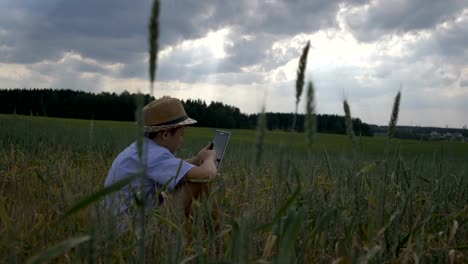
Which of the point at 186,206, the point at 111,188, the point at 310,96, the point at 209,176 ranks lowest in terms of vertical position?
the point at 186,206

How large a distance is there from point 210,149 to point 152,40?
2638 millimetres

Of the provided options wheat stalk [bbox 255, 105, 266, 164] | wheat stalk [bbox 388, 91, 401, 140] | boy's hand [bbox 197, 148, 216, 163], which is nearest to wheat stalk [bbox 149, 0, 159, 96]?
wheat stalk [bbox 255, 105, 266, 164]

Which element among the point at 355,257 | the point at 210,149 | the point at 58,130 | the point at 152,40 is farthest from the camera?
the point at 58,130

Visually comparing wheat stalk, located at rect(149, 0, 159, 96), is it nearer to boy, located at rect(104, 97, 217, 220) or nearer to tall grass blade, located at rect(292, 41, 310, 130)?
tall grass blade, located at rect(292, 41, 310, 130)

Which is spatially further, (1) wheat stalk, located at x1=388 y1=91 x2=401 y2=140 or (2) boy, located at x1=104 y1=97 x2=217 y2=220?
(2) boy, located at x1=104 y1=97 x2=217 y2=220

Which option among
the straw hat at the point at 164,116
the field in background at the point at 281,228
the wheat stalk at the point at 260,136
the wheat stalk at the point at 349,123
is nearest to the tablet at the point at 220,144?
the straw hat at the point at 164,116

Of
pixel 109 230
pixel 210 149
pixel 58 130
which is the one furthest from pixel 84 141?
pixel 109 230

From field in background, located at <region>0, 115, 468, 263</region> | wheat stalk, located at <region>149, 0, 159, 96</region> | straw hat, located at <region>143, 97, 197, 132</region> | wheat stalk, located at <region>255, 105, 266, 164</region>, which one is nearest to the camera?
wheat stalk, located at <region>149, 0, 159, 96</region>

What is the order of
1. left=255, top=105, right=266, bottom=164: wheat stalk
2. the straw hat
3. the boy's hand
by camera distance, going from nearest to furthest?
left=255, top=105, right=266, bottom=164: wheat stalk < the boy's hand < the straw hat

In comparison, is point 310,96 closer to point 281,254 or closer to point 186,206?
point 281,254

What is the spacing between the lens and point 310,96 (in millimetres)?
869

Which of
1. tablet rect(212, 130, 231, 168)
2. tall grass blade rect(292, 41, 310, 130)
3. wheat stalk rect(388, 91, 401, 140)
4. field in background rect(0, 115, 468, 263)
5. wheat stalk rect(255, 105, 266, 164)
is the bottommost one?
field in background rect(0, 115, 468, 263)

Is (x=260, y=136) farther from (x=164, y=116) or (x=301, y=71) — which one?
(x=164, y=116)

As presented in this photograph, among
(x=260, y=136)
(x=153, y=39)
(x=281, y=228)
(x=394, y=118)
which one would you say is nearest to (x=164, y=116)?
(x=281, y=228)
